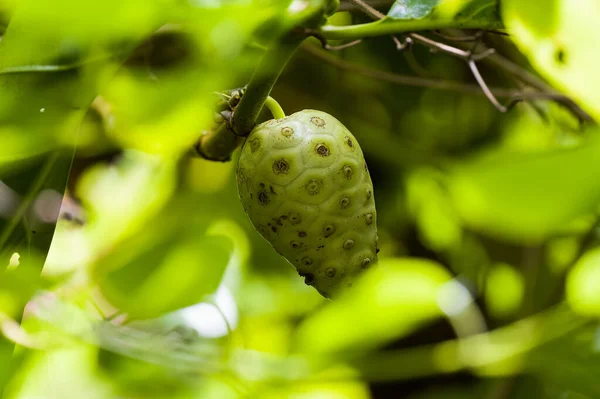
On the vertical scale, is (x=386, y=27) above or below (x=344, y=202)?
above

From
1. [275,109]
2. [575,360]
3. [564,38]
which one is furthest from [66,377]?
[564,38]

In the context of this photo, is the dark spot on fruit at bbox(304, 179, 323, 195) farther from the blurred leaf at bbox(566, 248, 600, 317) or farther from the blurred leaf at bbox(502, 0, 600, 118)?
the blurred leaf at bbox(566, 248, 600, 317)

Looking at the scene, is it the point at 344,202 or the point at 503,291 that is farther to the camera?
the point at 503,291

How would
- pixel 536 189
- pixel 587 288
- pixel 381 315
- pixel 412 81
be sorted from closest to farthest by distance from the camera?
1. pixel 536 189
2. pixel 381 315
3. pixel 587 288
4. pixel 412 81

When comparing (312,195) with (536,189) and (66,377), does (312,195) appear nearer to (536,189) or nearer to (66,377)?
(536,189)

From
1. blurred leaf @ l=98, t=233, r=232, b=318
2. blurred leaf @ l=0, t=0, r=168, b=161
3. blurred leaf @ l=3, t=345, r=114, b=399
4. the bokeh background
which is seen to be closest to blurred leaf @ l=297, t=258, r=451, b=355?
the bokeh background

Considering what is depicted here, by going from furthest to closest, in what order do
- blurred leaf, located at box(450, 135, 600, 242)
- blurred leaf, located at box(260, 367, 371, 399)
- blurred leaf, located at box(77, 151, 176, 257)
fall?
blurred leaf, located at box(77, 151, 176, 257)
blurred leaf, located at box(260, 367, 371, 399)
blurred leaf, located at box(450, 135, 600, 242)

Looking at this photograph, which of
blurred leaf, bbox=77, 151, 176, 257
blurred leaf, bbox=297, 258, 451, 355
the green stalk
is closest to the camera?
Answer: the green stalk
